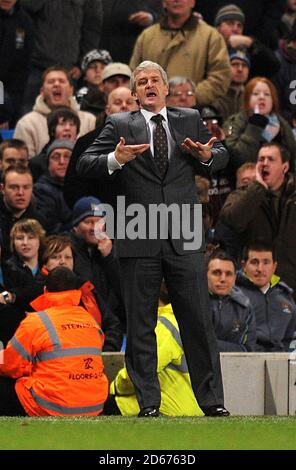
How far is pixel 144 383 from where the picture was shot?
31.2 feet

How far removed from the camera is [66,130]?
14609 mm

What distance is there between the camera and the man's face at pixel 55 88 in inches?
603

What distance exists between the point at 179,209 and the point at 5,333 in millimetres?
2755

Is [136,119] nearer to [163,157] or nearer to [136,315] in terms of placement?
[163,157]

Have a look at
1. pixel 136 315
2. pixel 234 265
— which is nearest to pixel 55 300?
pixel 136 315

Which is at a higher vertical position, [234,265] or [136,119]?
[136,119]

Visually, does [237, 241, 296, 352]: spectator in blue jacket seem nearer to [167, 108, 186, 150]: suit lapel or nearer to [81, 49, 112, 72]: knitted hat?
[167, 108, 186, 150]: suit lapel

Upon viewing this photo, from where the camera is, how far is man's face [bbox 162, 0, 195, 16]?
15359mm

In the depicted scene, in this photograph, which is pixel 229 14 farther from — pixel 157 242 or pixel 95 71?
pixel 157 242

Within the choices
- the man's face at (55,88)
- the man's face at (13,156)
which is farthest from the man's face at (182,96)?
the man's face at (13,156)

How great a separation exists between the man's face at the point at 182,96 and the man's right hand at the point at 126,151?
5.34m

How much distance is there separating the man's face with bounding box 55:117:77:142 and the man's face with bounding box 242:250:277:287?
248cm

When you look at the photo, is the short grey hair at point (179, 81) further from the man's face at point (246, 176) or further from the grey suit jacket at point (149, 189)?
the grey suit jacket at point (149, 189)

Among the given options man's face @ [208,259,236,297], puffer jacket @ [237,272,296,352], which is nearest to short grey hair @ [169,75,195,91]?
puffer jacket @ [237,272,296,352]
